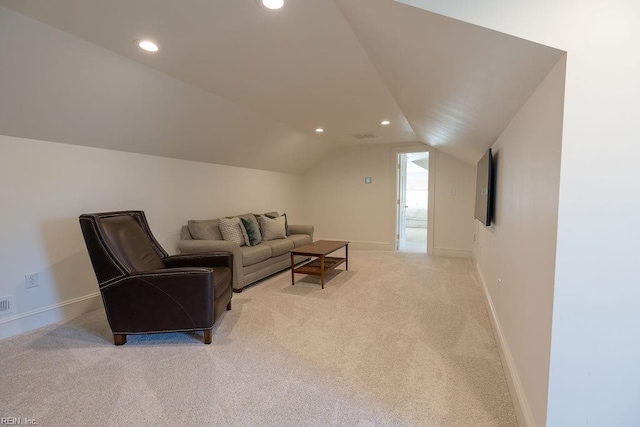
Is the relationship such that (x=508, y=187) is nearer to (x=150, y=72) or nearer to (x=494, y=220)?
(x=494, y=220)

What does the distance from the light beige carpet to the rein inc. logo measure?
0.03 m

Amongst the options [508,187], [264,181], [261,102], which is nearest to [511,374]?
[508,187]

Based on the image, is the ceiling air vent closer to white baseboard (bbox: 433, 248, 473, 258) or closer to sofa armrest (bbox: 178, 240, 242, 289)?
white baseboard (bbox: 433, 248, 473, 258)

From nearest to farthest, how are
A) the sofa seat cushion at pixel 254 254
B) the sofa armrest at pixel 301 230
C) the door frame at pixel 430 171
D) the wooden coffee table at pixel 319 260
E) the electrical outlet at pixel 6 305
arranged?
the electrical outlet at pixel 6 305 → the sofa seat cushion at pixel 254 254 → the wooden coffee table at pixel 319 260 → the sofa armrest at pixel 301 230 → the door frame at pixel 430 171

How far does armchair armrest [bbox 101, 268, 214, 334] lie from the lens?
7.26ft

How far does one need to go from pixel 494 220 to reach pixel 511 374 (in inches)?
53.9

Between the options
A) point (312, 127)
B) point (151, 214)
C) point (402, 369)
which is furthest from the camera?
point (312, 127)

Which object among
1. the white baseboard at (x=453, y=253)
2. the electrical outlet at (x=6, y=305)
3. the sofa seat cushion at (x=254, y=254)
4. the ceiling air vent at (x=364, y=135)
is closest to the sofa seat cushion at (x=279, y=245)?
the sofa seat cushion at (x=254, y=254)

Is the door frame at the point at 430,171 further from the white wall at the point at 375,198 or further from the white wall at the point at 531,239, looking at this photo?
the white wall at the point at 531,239

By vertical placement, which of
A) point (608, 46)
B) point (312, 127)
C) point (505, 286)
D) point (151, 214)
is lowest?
point (505, 286)

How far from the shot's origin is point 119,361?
204cm

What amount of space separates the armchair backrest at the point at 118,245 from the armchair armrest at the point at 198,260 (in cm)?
9

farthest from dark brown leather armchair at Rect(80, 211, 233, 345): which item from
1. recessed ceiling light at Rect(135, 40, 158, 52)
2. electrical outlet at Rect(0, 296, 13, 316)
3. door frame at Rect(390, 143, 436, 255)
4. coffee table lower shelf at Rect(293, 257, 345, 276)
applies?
door frame at Rect(390, 143, 436, 255)

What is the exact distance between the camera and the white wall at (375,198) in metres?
5.33
